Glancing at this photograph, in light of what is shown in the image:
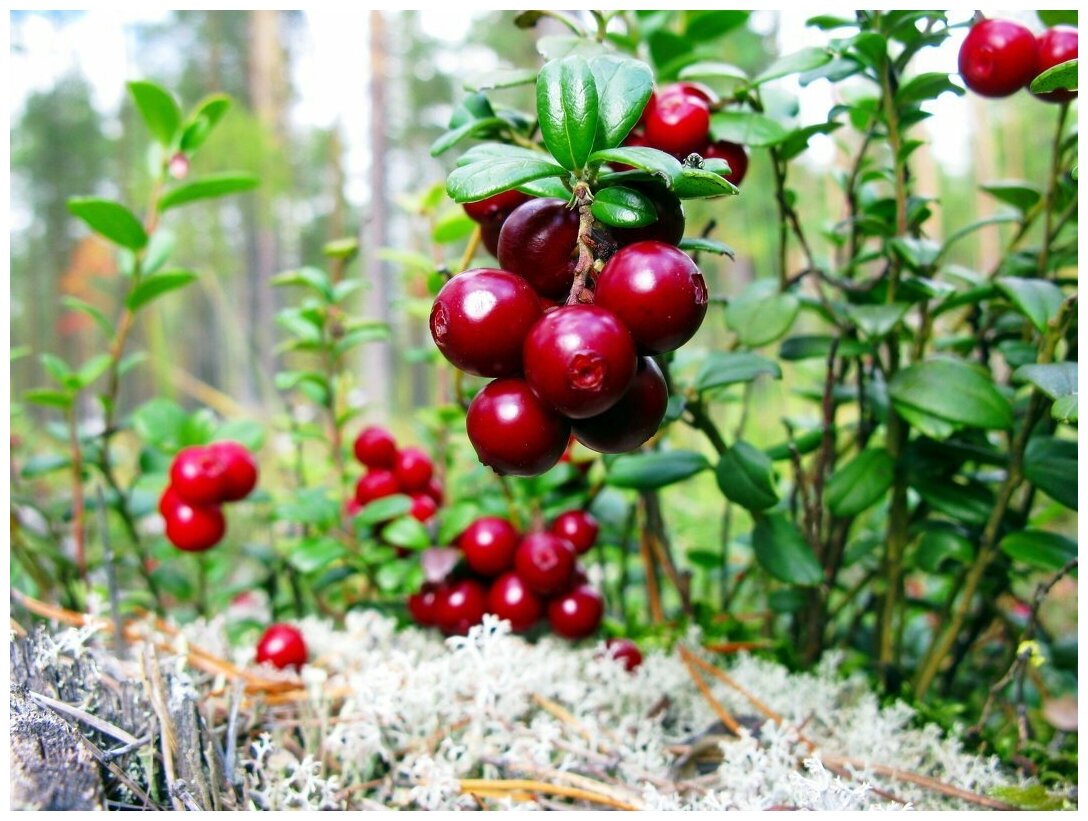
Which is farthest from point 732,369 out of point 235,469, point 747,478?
point 235,469

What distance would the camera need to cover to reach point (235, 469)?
110 centimetres

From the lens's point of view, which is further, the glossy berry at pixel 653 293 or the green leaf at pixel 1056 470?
the green leaf at pixel 1056 470

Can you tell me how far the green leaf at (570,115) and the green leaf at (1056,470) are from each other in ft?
2.00

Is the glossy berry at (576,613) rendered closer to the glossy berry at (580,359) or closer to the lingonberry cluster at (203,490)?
the lingonberry cluster at (203,490)

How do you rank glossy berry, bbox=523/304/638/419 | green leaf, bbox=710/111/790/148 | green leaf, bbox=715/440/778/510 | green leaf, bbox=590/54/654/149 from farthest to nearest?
green leaf, bbox=715/440/778/510
green leaf, bbox=710/111/790/148
green leaf, bbox=590/54/654/149
glossy berry, bbox=523/304/638/419

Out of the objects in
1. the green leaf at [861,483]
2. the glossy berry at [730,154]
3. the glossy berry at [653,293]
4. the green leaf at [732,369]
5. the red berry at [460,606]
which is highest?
the glossy berry at [730,154]

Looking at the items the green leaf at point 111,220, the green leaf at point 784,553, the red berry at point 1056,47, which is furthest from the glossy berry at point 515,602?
the red berry at point 1056,47

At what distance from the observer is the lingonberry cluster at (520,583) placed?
102 cm

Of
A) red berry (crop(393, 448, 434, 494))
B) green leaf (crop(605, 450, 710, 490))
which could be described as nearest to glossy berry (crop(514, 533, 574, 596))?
green leaf (crop(605, 450, 710, 490))

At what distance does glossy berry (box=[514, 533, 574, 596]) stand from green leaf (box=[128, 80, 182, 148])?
0.73 meters

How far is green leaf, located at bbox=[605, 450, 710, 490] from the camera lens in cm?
95

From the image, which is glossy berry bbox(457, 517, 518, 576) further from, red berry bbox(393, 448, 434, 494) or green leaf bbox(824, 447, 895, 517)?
green leaf bbox(824, 447, 895, 517)

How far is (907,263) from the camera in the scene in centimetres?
91
